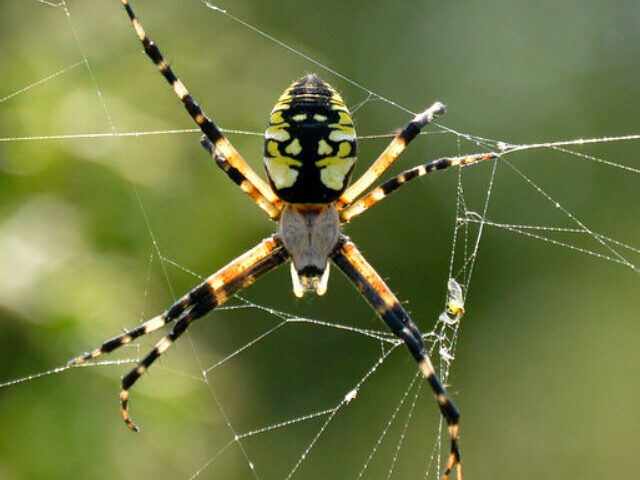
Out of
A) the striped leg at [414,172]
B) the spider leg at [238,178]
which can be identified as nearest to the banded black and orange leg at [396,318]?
the striped leg at [414,172]

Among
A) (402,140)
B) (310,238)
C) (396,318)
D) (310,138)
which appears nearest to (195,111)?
(310,138)

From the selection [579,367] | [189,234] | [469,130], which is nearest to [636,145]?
[469,130]

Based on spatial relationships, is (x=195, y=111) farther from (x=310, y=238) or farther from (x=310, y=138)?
(x=310, y=238)

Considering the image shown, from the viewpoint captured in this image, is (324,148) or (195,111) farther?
(195,111)

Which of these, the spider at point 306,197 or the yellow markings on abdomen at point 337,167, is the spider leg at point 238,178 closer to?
the spider at point 306,197

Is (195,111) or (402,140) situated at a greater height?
(195,111)

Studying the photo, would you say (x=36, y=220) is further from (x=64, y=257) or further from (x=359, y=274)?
(x=359, y=274)

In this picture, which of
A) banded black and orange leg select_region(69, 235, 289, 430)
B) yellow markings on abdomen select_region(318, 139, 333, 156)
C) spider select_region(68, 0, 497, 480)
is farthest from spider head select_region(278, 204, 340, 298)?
yellow markings on abdomen select_region(318, 139, 333, 156)

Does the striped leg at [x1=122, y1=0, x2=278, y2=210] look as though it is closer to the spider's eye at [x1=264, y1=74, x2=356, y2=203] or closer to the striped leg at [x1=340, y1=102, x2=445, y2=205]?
the spider's eye at [x1=264, y1=74, x2=356, y2=203]
